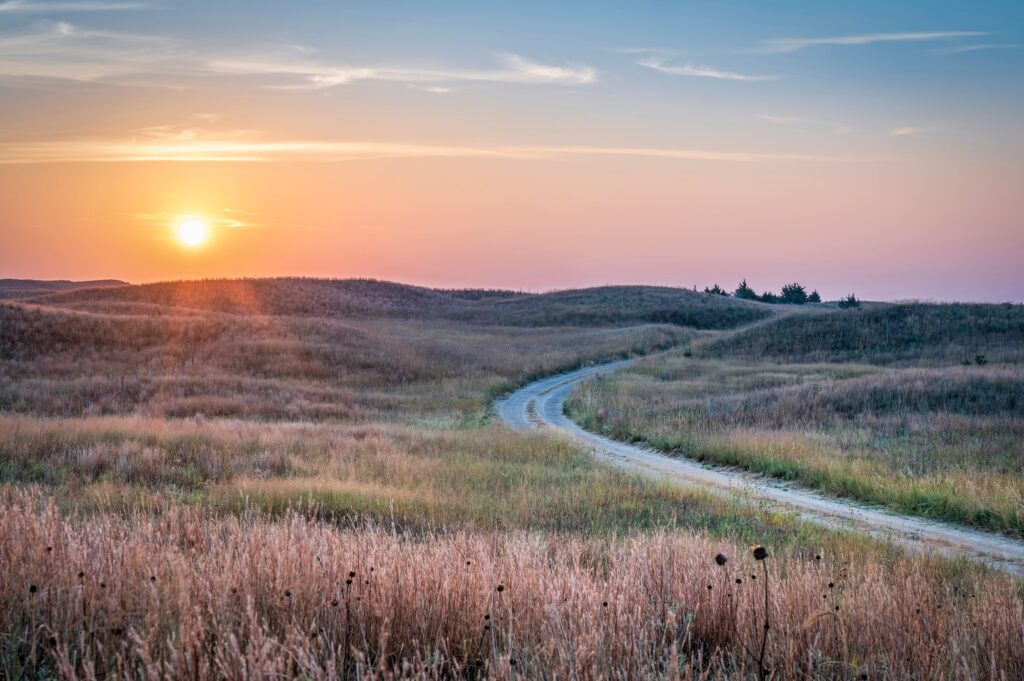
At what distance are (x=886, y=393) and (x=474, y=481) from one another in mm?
18153

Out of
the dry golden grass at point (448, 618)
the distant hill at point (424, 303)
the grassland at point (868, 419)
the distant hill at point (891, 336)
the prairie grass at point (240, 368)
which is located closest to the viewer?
the dry golden grass at point (448, 618)

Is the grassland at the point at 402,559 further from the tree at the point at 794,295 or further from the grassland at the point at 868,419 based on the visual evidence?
the tree at the point at 794,295

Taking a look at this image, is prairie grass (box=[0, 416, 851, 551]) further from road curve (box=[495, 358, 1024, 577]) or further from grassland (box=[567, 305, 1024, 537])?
grassland (box=[567, 305, 1024, 537])

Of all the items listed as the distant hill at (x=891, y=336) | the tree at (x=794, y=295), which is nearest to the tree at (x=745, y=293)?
the tree at (x=794, y=295)

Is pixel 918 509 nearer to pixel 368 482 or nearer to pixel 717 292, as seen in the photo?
pixel 368 482

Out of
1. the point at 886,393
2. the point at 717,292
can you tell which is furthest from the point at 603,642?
the point at 717,292

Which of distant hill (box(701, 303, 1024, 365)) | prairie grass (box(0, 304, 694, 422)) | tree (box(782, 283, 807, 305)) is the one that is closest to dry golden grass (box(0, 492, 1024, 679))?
prairie grass (box(0, 304, 694, 422))

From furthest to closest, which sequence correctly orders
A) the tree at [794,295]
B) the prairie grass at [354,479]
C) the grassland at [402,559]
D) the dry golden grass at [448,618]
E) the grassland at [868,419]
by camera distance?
the tree at [794,295] → the grassland at [868,419] → the prairie grass at [354,479] → the grassland at [402,559] → the dry golden grass at [448,618]

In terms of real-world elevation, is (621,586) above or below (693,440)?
above

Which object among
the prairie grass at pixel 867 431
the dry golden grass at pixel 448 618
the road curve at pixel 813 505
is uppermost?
the dry golden grass at pixel 448 618

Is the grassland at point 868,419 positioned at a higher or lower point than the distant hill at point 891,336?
lower

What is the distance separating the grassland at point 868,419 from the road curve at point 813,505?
586mm

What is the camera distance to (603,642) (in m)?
4.30

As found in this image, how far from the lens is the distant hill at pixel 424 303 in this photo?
95938 mm
